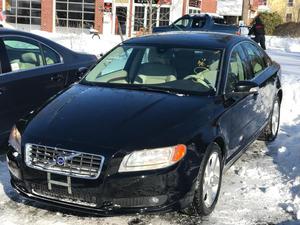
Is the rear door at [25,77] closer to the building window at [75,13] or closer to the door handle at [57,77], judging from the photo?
the door handle at [57,77]

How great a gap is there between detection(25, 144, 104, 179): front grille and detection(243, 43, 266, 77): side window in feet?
9.37

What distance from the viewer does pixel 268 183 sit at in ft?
18.2

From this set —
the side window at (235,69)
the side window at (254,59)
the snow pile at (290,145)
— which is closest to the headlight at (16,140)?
the side window at (235,69)

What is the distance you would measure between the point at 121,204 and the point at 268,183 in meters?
2.06

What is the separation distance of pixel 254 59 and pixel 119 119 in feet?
8.81

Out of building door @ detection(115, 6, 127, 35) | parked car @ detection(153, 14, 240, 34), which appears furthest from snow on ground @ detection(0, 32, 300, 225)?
building door @ detection(115, 6, 127, 35)

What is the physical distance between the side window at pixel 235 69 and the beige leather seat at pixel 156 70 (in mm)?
560

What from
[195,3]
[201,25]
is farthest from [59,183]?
[195,3]

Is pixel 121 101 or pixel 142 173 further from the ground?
pixel 121 101

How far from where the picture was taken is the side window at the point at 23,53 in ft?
20.4

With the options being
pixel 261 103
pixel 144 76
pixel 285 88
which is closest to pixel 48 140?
pixel 144 76

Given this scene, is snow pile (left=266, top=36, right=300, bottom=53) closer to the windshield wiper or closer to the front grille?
the windshield wiper

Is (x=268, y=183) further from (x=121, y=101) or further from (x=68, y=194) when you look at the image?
(x=68, y=194)

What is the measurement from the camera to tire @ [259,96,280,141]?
23.6 ft
